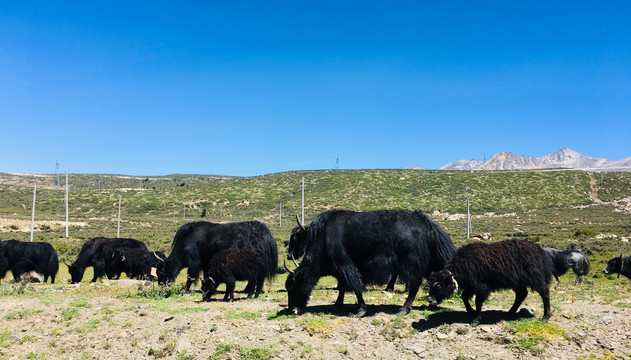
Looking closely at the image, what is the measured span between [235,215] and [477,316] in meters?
61.4

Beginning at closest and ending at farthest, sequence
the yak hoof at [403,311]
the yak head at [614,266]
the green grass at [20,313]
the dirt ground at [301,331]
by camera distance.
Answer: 1. the dirt ground at [301,331]
2. the yak hoof at [403,311]
3. the green grass at [20,313]
4. the yak head at [614,266]

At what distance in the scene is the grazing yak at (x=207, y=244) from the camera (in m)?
13.5

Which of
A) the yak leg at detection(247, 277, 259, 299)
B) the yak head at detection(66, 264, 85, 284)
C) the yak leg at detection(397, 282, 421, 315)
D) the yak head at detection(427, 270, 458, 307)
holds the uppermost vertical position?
the yak head at detection(427, 270, 458, 307)

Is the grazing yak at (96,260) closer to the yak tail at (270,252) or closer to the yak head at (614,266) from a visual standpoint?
the yak tail at (270,252)

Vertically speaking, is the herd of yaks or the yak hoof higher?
the herd of yaks

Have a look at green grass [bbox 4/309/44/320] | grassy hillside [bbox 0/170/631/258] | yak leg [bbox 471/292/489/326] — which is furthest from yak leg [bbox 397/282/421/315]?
grassy hillside [bbox 0/170/631/258]

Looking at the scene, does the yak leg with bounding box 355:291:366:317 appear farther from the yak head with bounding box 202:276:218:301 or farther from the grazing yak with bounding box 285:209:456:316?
the yak head with bounding box 202:276:218:301

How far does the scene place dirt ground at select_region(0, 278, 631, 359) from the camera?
25.2 feet

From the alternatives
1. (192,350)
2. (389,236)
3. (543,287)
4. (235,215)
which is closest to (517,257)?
(543,287)

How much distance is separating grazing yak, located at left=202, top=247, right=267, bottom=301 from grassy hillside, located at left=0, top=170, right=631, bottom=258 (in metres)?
38.6

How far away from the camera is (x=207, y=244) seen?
13547 mm

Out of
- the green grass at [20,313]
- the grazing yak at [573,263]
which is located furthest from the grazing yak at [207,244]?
the grazing yak at [573,263]

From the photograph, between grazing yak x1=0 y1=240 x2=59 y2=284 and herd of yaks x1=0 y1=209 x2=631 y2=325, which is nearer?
herd of yaks x1=0 y1=209 x2=631 y2=325

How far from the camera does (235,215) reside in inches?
2665
